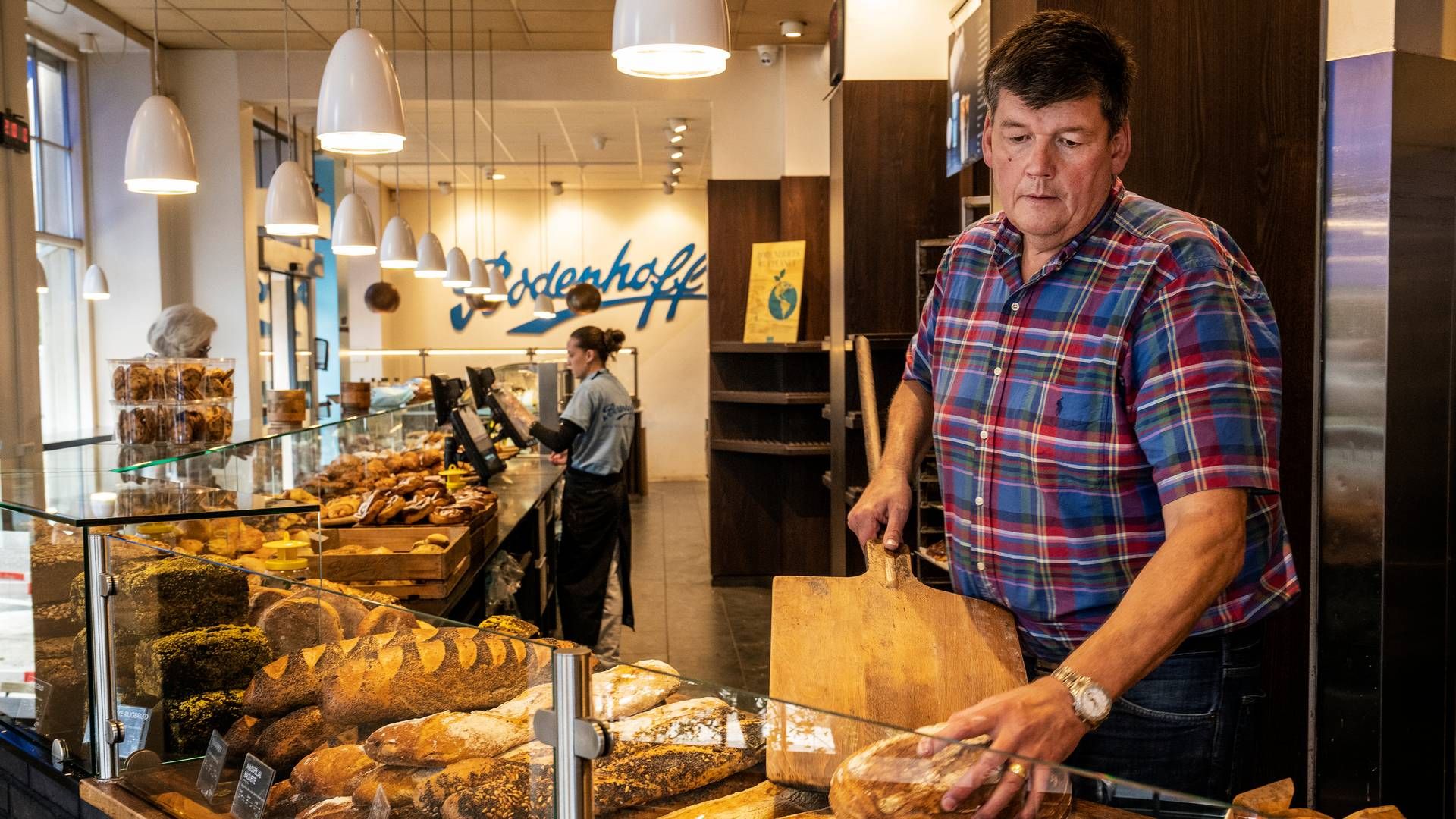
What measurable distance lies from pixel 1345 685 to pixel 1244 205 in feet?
3.58

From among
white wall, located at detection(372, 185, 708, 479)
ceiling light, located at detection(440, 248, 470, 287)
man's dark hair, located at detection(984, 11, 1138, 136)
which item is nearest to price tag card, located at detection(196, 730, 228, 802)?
man's dark hair, located at detection(984, 11, 1138, 136)

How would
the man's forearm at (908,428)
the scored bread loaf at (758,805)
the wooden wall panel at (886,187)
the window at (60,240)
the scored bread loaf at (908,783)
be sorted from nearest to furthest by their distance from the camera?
the scored bread loaf at (908,783)
the scored bread loaf at (758,805)
the man's forearm at (908,428)
the wooden wall panel at (886,187)
the window at (60,240)

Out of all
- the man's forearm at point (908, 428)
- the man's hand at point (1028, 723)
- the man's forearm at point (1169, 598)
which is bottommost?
the man's hand at point (1028, 723)

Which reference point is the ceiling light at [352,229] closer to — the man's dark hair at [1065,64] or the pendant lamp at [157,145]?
the pendant lamp at [157,145]

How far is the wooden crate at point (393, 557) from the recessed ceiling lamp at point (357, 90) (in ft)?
4.00

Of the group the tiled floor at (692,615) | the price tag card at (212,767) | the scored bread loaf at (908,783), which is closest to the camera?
the scored bread loaf at (908,783)

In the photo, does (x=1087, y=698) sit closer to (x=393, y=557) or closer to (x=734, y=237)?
(x=393, y=557)

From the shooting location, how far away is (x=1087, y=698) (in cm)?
116

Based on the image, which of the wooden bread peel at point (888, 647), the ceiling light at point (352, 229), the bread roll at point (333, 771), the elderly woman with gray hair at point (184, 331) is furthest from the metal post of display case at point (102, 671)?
the ceiling light at point (352, 229)

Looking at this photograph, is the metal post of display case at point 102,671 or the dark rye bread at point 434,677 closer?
the dark rye bread at point 434,677

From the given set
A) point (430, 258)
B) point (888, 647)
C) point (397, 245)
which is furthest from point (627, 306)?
point (888, 647)

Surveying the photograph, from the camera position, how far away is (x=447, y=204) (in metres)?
15.5

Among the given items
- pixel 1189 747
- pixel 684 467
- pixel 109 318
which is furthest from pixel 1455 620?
pixel 684 467

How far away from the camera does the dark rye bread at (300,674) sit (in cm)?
149
